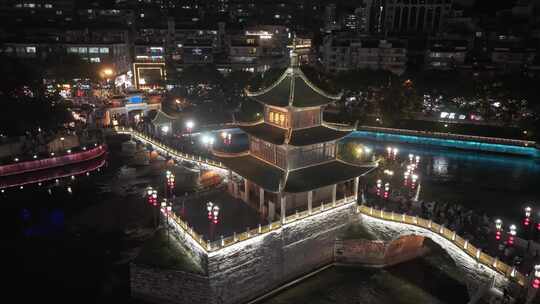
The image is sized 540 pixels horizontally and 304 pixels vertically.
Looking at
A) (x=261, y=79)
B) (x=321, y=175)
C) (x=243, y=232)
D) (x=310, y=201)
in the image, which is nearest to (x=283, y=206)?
(x=310, y=201)

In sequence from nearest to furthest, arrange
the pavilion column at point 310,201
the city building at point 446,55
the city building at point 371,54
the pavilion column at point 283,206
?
1. the pavilion column at point 283,206
2. the pavilion column at point 310,201
3. the city building at point 446,55
4. the city building at point 371,54

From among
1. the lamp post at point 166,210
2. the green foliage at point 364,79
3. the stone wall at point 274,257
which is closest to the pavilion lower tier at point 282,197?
the stone wall at point 274,257

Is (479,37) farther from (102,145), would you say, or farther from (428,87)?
(102,145)

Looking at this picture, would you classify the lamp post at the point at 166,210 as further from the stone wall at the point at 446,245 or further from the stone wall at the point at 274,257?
the stone wall at the point at 446,245

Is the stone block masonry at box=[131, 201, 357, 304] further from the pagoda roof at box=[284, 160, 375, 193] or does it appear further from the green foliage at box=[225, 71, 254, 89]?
the green foliage at box=[225, 71, 254, 89]

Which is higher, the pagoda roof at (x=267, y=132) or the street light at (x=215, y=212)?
the pagoda roof at (x=267, y=132)

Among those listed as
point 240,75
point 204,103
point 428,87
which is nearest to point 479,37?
point 428,87
